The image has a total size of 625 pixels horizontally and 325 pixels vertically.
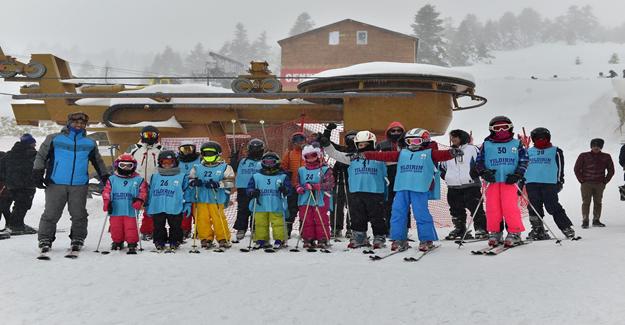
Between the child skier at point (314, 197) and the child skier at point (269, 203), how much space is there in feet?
0.87

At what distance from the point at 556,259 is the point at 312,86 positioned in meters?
6.21

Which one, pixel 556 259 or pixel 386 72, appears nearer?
pixel 556 259

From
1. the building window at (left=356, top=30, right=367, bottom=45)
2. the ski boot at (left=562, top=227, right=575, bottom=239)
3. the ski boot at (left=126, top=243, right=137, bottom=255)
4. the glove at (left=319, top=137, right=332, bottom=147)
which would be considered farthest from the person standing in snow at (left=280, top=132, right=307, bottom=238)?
the building window at (left=356, top=30, right=367, bottom=45)

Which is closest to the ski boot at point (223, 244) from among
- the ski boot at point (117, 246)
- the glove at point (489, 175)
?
the ski boot at point (117, 246)

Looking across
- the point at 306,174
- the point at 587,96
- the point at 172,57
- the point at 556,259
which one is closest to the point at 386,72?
the point at 306,174

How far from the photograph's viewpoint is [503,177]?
6422 mm

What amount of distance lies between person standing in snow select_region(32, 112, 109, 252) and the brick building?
35.3m

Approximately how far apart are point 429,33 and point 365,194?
2588 inches

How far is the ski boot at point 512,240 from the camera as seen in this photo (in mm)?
6309

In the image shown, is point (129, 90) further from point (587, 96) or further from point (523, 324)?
point (587, 96)

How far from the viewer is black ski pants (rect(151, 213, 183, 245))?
274 inches

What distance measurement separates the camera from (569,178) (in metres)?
19.5

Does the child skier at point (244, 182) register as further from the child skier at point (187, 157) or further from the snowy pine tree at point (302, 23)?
the snowy pine tree at point (302, 23)

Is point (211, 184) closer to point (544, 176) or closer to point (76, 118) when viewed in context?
point (76, 118)
